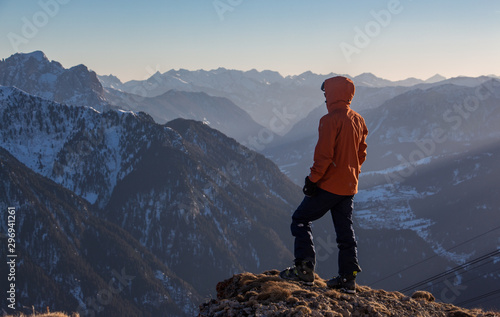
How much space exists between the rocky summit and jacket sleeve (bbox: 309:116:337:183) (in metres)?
3.29

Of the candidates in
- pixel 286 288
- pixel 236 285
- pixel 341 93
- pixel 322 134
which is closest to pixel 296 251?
pixel 286 288

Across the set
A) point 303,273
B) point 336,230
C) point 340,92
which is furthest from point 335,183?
point 303,273

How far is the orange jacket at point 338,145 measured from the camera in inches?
496

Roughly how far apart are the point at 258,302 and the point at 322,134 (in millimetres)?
5033

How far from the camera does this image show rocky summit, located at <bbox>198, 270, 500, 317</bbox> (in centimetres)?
1119

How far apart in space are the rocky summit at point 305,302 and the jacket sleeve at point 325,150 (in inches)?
129

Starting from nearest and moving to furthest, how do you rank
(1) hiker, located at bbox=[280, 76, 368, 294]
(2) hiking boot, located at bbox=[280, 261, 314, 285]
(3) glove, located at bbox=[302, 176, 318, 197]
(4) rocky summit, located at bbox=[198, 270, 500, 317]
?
(4) rocky summit, located at bbox=[198, 270, 500, 317] → (1) hiker, located at bbox=[280, 76, 368, 294] → (3) glove, located at bbox=[302, 176, 318, 197] → (2) hiking boot, located at bbox=[280, 261, 314, 285]

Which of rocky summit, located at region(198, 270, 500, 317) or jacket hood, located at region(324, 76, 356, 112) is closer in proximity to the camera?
rocky summit, located at region(198, 270, 500, 317)

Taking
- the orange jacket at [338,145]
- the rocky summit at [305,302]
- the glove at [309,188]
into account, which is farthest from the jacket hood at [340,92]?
the rocky summit at [305,302]

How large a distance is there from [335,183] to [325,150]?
3.51 feet

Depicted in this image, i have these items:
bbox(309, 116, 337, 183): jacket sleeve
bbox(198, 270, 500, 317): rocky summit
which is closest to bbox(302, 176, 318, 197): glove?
bbox(309, 116, 337, 183): jacket sleeve

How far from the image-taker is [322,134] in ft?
41.6

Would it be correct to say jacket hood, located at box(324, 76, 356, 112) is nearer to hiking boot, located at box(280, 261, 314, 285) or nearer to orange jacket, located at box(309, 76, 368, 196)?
orange jacket, located at box(309, 76, 368, 196)

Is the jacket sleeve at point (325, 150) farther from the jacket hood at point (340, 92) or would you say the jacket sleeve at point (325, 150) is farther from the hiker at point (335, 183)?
the jacket hood at point (340, 92)
